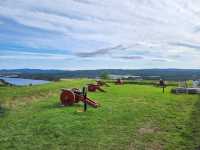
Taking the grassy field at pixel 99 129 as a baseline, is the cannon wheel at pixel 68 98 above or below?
above

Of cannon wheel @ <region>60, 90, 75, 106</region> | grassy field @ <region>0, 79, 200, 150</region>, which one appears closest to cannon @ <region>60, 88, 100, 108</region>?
cannon wheel @ <region>60, 90, 75, 106</region>

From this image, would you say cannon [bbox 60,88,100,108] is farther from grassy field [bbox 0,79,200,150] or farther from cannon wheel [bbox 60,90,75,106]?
grassy field [bbox 0,79,200,150]

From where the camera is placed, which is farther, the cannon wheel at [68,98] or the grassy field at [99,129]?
the cannon wheel at [68,98]

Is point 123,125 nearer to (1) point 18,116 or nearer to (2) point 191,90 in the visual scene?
(1) point 18,116

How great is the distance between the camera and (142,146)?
32.4ft

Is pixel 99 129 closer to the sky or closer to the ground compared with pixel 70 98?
closer to the ground

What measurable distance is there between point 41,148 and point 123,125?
4738mm

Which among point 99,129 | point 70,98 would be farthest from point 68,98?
point 99,129

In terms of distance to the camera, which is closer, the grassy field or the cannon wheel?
the grassy field

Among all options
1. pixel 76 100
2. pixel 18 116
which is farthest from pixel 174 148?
pixel 76 100

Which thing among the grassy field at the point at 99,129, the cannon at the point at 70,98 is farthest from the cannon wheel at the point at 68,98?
the grassy field at the point at 99,129

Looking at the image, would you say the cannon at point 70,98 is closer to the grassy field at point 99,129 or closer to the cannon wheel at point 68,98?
the cannon wheel at point 68,98

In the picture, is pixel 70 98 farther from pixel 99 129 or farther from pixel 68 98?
pixel 99 129

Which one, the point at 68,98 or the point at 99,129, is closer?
the point at 99,129
